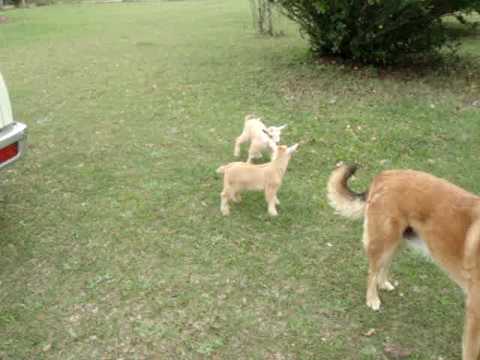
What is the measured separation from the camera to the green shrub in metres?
8.23

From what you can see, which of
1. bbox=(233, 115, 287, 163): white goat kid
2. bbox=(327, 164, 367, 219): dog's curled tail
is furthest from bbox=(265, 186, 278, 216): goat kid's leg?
bbox=(327, 164, 367, 219): dog's curled tail

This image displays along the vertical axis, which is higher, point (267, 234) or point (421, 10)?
point (421, 10)

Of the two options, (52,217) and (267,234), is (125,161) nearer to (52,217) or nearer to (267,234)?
(52,217)

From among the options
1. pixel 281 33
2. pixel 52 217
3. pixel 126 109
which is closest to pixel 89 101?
pixel 126 109

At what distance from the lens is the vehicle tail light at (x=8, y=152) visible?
15.0 ft

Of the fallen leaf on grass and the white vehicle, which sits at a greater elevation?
the white vehicle

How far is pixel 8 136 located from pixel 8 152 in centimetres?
15

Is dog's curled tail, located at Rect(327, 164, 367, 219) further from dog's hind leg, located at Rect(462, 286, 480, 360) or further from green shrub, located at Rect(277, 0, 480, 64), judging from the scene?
green shrub, located at Rect(277, 0, 480, 64)

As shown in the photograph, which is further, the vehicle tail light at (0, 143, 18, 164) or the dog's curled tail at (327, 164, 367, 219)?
the vehicle tail light at (0, 143, 18, 164)

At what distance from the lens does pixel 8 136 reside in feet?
15.0

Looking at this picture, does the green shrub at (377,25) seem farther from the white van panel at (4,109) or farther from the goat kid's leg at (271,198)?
the white van panel at (4,109)

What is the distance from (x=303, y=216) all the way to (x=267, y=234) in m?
0.49

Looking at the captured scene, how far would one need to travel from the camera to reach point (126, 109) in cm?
854

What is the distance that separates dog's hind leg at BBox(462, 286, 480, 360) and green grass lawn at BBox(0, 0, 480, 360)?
434 millimetres
